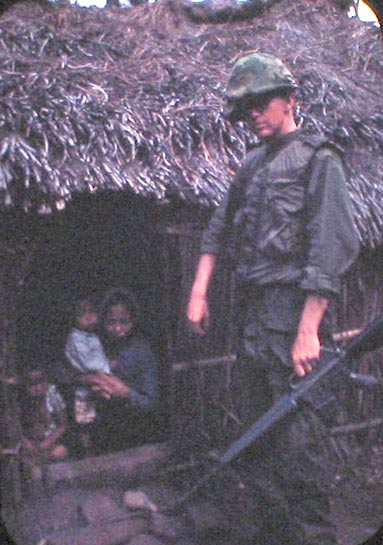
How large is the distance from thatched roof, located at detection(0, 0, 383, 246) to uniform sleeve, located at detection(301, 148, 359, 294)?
51 centimetres

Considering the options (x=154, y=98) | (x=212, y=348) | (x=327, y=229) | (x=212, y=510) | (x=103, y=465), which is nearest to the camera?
(x=327, y=229)

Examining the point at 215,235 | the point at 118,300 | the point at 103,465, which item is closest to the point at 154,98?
the point at 215,235

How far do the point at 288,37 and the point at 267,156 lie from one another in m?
1.27

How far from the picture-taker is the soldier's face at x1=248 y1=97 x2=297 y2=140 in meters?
2.08

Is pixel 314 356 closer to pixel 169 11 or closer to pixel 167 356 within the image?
pixel 167 356

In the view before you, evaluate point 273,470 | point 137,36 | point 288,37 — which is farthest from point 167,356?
point 288,37

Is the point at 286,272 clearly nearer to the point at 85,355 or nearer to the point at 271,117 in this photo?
the point at 271,117

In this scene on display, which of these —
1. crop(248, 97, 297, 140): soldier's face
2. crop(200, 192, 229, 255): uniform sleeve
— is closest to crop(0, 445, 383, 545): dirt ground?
crop(200, 192, 229, 255): uniform sleeve

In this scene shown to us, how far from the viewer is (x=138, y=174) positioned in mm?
2395

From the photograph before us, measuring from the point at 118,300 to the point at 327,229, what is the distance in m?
0.69

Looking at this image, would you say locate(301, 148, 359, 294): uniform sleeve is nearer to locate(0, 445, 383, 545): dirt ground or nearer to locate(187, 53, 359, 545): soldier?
locate(187, 53, 359, 545): soldier

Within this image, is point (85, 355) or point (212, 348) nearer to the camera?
point (85, 355)

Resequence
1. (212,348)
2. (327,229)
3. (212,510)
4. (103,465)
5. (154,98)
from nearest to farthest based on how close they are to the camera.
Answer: (327,229) → (212,510) → (103,465) → (212,348) → (154,98)

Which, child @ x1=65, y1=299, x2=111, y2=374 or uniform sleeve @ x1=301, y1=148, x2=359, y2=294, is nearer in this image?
uniform sleeve @ x1=301, y1=148, x2=359, y2=294
